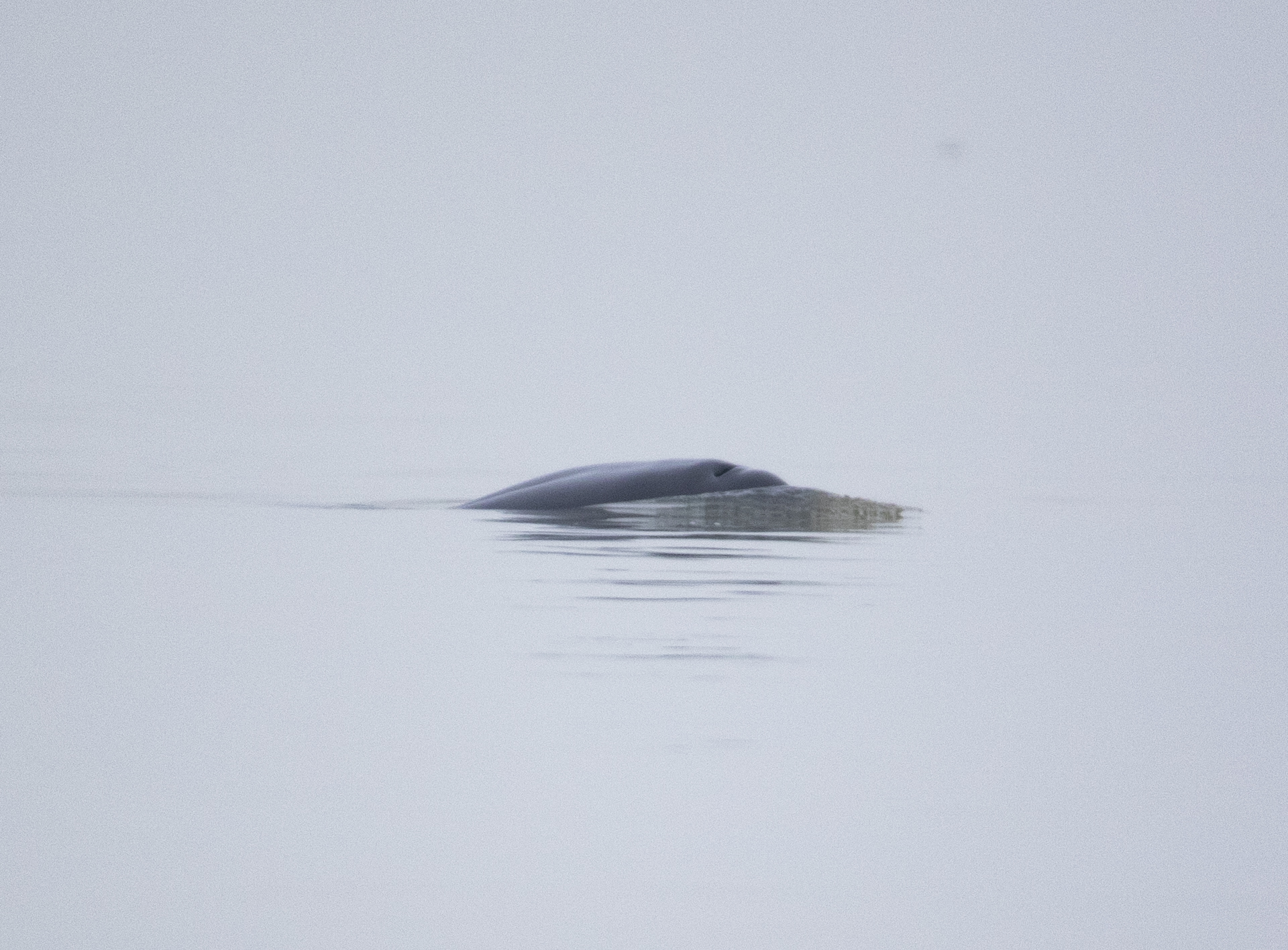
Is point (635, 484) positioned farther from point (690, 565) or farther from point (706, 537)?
point (690, 565)

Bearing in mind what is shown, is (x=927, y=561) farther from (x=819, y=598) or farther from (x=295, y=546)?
(x=295, y=546)

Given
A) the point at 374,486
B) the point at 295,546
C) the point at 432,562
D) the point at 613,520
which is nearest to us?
the point at 432,562

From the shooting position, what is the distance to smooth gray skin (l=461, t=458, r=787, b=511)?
52.6 feet

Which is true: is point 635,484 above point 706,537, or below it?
above

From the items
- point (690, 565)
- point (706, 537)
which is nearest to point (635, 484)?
point (706, 537)

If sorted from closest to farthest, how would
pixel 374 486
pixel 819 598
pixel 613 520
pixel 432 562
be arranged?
pixel 819 598
pixel 432 562
pixel 613 520
pixel 374 486

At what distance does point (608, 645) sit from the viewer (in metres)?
8.82

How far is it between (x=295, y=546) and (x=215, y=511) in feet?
10.5

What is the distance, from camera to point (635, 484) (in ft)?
53.4

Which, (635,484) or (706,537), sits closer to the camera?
(706,537)

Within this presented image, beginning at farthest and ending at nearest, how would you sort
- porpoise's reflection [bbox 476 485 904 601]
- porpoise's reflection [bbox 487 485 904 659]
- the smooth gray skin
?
the smooth gray skin
porpoise's reflection [bbox 476 485 904 601]
porpoise's reflection [bbox 487 485 904 659]

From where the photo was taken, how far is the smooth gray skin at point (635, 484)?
1605 cm

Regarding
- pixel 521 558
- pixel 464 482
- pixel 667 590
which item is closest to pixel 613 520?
pixel 521 558

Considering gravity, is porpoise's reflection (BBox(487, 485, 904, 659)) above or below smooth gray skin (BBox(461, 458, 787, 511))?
below
